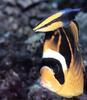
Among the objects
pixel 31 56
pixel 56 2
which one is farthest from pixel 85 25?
pixel 56 2

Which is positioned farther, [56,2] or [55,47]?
[56,2]

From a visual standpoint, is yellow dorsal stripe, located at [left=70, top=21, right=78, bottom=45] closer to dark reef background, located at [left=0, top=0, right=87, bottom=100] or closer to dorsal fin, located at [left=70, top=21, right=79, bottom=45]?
dorsal fin, located at [left=70, top=21, right=79, bottom=45]

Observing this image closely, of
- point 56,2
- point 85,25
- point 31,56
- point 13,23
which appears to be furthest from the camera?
point 56,2

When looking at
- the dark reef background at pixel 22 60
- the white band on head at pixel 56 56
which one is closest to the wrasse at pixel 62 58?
the white band on head at pixel 56 56

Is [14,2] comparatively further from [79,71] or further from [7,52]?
[79,71]

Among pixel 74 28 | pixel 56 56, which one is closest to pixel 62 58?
pixel 56 56

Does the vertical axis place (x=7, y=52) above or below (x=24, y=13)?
above

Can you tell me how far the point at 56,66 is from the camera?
1110 mm

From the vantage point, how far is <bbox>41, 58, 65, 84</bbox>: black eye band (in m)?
1.10

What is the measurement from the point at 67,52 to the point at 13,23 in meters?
2.51

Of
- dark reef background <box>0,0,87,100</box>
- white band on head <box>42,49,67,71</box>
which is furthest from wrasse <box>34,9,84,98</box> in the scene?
dark reef background <box>0,0,87,100</box>

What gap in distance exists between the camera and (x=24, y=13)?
3756 millimetres

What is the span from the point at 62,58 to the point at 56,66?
1.5 inches

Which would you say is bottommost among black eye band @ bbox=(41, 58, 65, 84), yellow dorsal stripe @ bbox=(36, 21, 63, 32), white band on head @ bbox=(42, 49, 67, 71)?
black eye band @ bbox=(41, 58, 65, 84)
